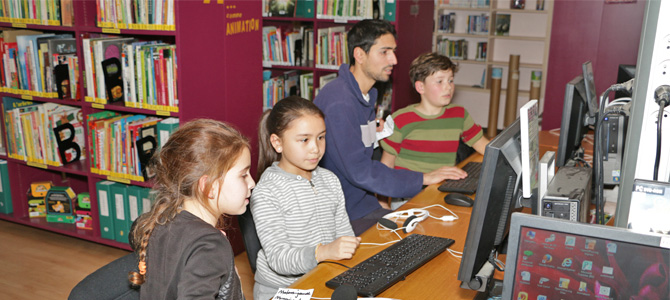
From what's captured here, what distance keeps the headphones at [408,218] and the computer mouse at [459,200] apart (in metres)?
0.14

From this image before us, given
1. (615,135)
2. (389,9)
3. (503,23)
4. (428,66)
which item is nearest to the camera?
(615,135)

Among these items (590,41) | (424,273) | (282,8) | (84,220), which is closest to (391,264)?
(424,273)

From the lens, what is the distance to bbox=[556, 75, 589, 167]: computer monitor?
7.65 feet

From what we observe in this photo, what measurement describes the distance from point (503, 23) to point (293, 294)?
19.8ft

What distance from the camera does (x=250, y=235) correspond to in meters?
1.95

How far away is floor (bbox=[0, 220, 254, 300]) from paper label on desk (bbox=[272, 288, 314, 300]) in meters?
1.47

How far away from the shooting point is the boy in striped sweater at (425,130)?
2.92m

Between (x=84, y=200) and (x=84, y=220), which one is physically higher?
(x=84, y=200)

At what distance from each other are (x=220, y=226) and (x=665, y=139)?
46.9 inches

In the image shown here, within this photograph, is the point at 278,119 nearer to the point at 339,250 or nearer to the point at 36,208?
the point at 339,250

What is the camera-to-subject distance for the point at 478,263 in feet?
4.78

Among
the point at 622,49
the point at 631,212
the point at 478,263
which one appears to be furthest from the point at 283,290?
the point at 622,49

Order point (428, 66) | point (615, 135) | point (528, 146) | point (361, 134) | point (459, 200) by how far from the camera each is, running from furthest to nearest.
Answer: point (428, 66)
point (361, 134)
point (459, 200)
point (615, 135)
point (528, 146)

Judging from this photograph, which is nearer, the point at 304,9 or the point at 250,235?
the point at 250,235
